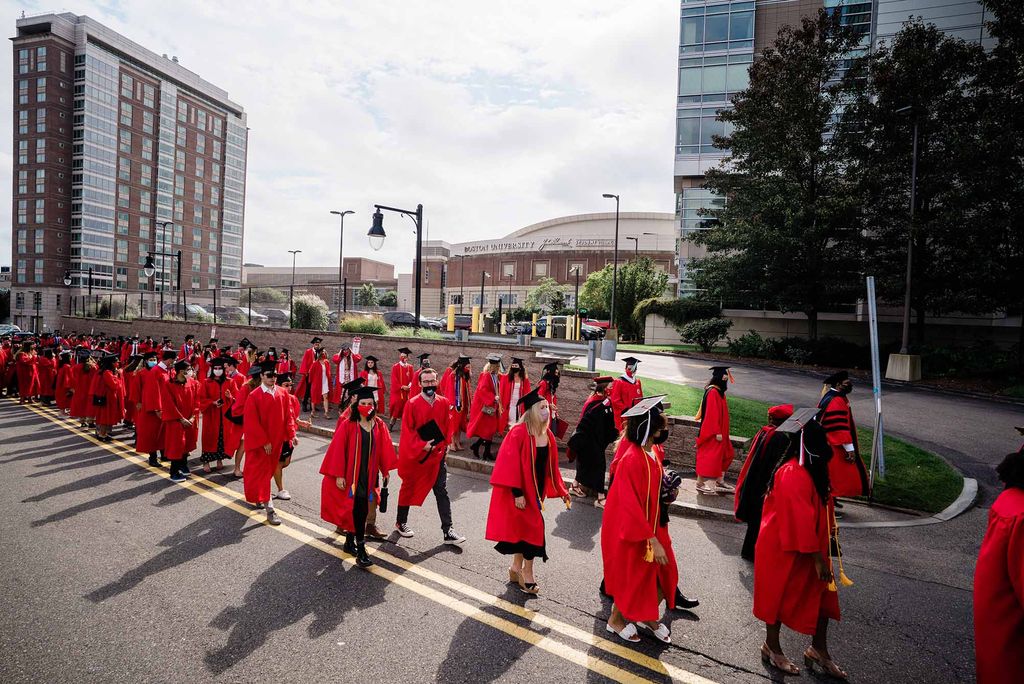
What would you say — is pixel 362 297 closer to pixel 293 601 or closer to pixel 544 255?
pixel 293 601

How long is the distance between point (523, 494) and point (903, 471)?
25.7 ft

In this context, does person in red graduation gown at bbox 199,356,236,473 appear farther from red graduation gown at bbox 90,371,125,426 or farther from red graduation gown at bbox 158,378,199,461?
red graduation gown at bbox 90,371,125,426

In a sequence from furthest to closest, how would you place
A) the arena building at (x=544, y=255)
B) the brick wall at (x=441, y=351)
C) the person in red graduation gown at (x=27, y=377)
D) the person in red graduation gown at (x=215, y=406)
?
the arena building at (x=544, y=255) < the person in red graduation gown at (x=27, y=377) < the brick wall at (x=441, y=351) < the person in red graduation gown at (x=215, y=406)

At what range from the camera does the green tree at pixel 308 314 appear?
23.3 metres

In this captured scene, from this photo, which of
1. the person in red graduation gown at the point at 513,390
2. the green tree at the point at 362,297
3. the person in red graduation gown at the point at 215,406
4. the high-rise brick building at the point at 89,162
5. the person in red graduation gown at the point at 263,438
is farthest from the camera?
the high-rise brick building at the point at 89,162

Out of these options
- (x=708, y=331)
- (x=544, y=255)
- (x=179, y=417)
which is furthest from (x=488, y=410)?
(x=544, y=255)

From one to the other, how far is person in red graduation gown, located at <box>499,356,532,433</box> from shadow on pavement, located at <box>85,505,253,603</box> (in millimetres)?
4650

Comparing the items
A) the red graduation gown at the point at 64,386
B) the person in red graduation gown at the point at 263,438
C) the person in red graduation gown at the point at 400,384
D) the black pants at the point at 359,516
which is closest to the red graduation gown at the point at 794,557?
the black pants at the point at 359,516

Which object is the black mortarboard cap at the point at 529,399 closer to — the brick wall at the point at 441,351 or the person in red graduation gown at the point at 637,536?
the person in red graduation gown at the point at 637,536

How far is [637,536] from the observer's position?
3.96 metres

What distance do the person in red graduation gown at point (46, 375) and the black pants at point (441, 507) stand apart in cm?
1633

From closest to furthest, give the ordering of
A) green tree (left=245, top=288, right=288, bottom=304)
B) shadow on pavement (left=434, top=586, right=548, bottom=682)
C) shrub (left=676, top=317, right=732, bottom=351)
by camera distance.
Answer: shadow on pavement (left=434, top=586, right=548, bottom=682) < green tree (left=245, top=288, right=288, bottom=304) < shrub (left=676, top=317, right=732, bottom=351)

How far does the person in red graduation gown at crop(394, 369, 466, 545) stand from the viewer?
6262 mm

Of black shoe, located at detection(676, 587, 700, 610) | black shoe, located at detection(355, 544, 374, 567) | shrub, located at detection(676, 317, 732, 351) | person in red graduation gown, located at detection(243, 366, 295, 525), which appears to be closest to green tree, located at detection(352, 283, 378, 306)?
shrub, located at detection(676, 317, 732, 351)
